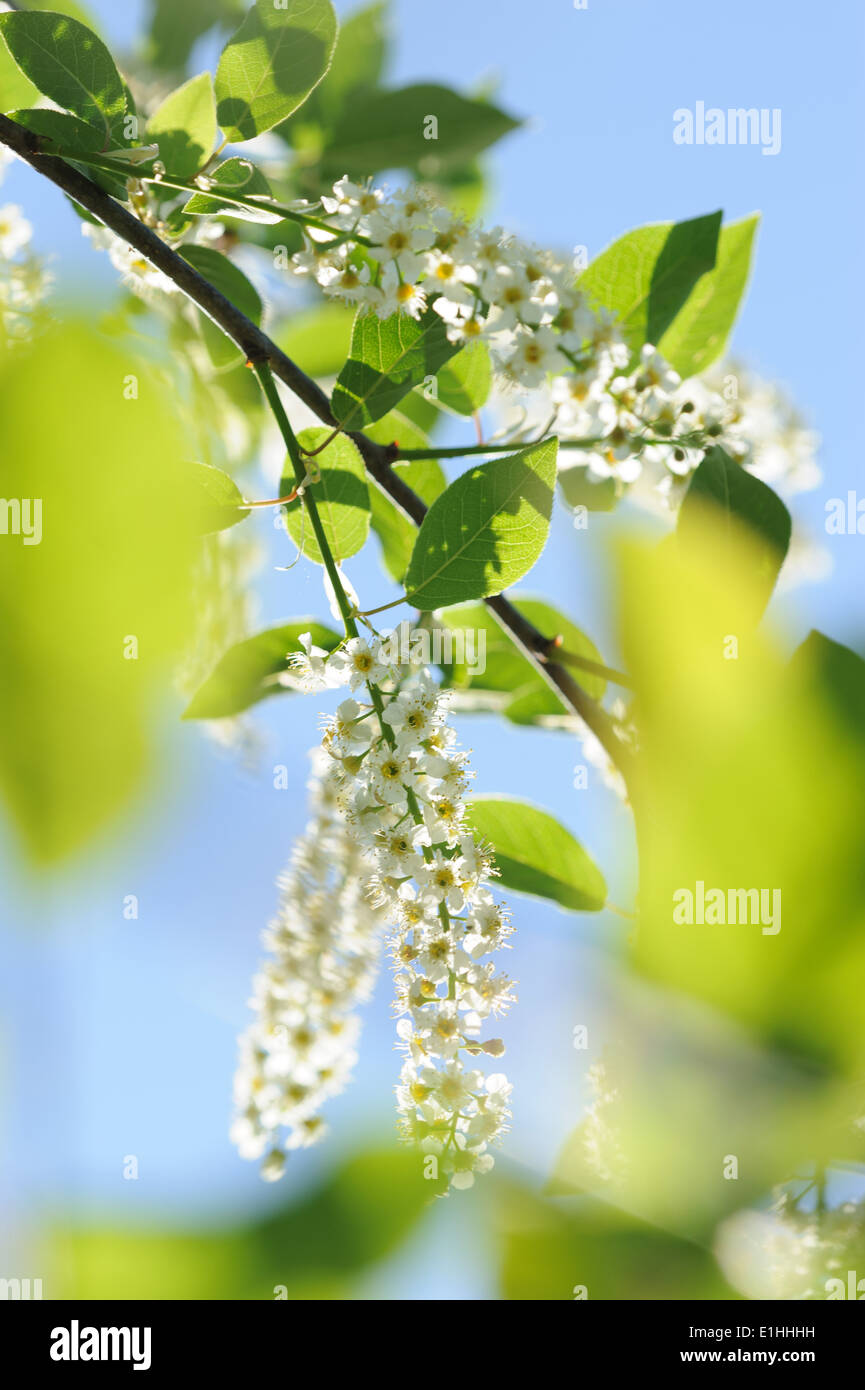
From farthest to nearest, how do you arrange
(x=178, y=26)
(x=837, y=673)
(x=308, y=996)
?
(x=178, y=26), (x=308, y=996), (x=837, y=673)

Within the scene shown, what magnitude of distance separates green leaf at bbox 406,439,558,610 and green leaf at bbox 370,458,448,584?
0.64 feet

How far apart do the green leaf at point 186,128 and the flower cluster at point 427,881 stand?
36 centimetres

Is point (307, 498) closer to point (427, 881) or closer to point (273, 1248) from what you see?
point (427, 881)

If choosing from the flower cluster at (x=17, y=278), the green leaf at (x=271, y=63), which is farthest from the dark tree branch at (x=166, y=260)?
the flower cluster at (x=17, y=278)

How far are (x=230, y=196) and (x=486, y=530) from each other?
0.93 feet

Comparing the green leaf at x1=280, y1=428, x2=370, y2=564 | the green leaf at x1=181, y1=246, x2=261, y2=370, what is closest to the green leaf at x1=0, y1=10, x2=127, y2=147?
the green leaf at x1=181, y1=246, x2=261, y2=370

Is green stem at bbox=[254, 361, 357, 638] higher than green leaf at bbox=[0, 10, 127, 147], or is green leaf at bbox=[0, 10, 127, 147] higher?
green leaf at bbox=[0, 10, 127, 147]

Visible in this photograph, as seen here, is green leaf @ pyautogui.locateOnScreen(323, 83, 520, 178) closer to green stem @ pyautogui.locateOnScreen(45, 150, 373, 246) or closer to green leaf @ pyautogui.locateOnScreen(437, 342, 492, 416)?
green leaf @ pyautogui.locateOnScreen(437, 342, 492, 416)

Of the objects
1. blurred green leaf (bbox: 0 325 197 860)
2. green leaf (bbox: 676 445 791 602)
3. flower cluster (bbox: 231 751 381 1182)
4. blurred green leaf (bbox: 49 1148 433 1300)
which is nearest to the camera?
green leaf (bbox: 676 445 791 602)

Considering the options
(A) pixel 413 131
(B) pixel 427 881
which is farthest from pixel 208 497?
(A) pixel 413 131

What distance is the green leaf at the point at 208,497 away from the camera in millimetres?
630

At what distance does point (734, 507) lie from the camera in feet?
2.43

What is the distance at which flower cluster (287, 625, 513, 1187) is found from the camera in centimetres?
62
